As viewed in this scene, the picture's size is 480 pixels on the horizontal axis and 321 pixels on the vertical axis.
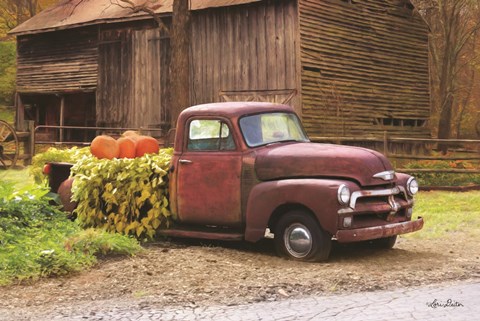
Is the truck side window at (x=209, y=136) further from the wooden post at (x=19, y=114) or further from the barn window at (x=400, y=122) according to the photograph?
the wooden post at (x=19, y=114)

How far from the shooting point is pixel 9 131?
68.7 feet

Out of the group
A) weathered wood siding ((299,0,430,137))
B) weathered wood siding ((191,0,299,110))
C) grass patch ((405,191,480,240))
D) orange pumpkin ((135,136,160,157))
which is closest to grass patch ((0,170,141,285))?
orange pumpkin ((135,136,160,157))

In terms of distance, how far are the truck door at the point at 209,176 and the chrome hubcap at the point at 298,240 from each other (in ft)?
2.34

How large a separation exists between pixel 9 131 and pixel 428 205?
13567 millimetres

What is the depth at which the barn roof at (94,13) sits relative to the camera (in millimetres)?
21578

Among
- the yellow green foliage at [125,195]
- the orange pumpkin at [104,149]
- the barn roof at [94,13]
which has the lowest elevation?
the yellow green foliage at [125,195]

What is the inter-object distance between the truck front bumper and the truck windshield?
1.61 m

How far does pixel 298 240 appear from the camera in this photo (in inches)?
282

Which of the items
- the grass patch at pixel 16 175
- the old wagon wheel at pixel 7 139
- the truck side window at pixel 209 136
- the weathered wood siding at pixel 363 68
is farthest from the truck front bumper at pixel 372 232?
the old wagon wheel at pixel 7 139

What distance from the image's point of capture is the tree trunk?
61.8ft

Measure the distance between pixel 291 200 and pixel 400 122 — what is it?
18611 mm

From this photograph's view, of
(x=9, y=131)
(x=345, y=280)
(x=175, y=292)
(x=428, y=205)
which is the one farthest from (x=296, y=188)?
(x=9, y=131)

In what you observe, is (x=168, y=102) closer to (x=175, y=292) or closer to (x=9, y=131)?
(x=9, y=131)
